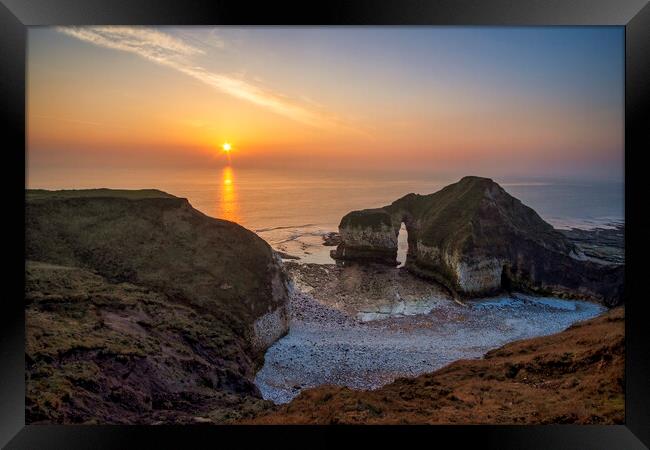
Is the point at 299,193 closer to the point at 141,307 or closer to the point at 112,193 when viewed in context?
the point at 141,307

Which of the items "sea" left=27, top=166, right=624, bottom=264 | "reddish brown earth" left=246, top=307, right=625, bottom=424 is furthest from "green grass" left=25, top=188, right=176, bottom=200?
"reddish brown earth" left=246, top=307, right=625, bottom=424

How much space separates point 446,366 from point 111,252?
5084 millimetres

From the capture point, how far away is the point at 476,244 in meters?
7.55

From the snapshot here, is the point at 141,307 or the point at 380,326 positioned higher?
the point at 141,307

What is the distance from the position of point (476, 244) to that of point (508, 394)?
10.1 feet

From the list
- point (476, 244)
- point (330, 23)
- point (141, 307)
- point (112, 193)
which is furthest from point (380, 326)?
point (112, 193)

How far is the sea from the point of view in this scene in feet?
19.7

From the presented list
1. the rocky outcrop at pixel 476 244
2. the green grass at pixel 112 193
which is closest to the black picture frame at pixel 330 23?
the green grass at pixel 112 193

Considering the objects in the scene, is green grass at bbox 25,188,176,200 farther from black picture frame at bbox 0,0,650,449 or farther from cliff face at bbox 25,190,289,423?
black picture frame at bbox 0,0,650,449

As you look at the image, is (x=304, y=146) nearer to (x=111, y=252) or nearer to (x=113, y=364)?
(x=111, y=252)

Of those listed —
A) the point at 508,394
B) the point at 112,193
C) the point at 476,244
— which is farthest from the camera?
the point at 476,244

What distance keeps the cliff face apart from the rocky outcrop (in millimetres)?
1884

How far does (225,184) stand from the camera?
20.4 ft

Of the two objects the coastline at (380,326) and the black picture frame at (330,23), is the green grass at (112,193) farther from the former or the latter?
the coastline at (380,326)
